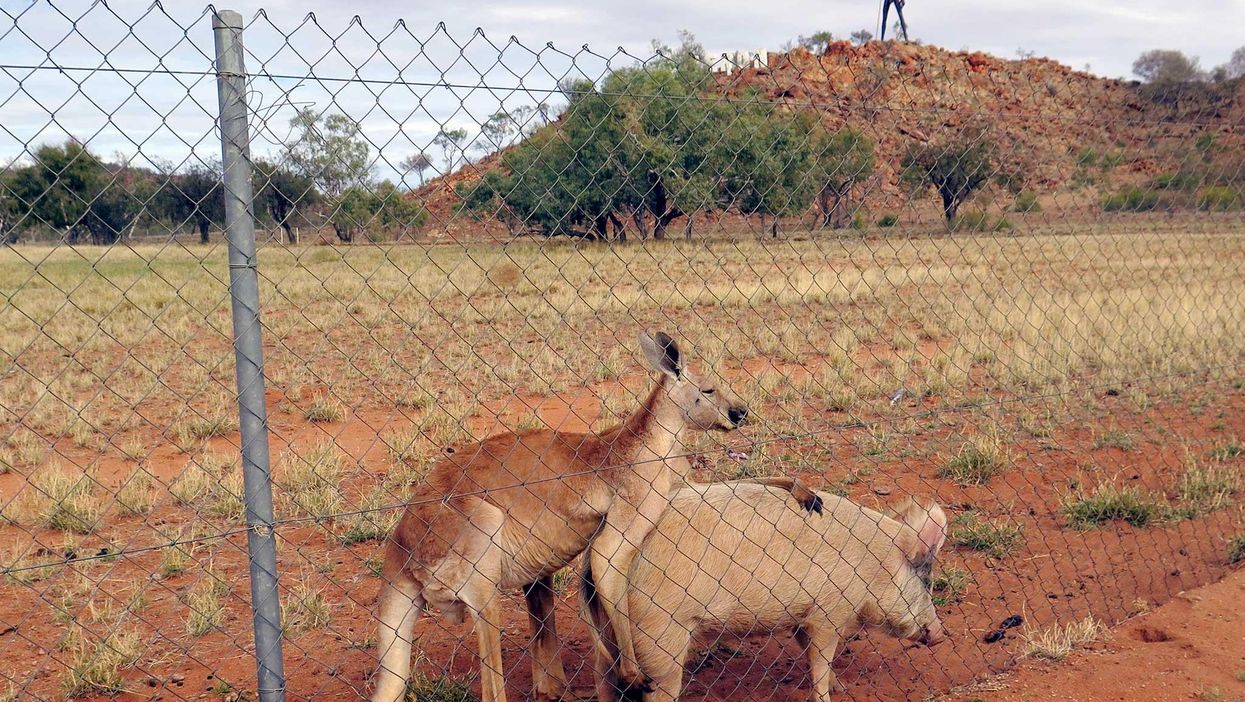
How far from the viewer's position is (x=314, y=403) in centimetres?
998

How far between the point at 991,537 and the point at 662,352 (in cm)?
282

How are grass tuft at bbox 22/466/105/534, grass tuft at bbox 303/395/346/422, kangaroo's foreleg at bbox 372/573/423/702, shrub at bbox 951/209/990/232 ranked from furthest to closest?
1. grass tuft at bbox 303/395/346/422
2. grass tuft at bbox 22/466/105/534
3. shrub at bbox 951/209/990/232
4. kangaroo's foreleg at bbox 372/573/423/702

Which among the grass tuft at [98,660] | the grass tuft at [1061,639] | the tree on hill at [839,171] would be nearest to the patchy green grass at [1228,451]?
the grass tuft at [1061,639]

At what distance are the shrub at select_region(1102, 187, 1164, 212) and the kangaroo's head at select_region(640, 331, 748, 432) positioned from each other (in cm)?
395

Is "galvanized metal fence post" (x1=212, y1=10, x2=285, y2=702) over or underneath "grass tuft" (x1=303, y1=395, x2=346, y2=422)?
over

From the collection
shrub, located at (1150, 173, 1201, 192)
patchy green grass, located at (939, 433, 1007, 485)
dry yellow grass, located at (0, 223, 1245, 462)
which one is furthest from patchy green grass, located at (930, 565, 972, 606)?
shrub, located at (1150, 173, 1201, 192)

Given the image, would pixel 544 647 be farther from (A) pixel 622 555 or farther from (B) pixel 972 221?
(B) pixel 972 221

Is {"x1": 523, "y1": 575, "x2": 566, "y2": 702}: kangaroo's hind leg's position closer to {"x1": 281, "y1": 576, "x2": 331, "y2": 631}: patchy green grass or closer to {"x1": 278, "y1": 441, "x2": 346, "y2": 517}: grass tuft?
{"x1": 281, "y1": 576, "x2": 331, "y2": 631}: patchy green grass

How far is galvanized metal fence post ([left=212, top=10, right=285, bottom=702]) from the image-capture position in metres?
2.86

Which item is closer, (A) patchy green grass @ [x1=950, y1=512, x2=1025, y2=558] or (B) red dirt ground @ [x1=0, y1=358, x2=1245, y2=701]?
(B) red dirt ground @ [x1=0, y1=358, x2=1245, y2=701]

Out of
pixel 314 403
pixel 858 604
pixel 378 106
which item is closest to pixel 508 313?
pixel 314 403

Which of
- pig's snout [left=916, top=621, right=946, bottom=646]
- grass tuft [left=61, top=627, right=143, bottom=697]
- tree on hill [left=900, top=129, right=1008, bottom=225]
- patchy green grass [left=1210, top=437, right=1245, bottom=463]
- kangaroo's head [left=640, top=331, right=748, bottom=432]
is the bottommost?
patchy green grass [left=1210, top=437, right=1245, bottom=463]

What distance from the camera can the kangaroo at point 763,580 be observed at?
4391mm

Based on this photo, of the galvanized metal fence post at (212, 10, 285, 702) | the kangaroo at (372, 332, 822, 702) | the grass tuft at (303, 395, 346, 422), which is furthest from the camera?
the grass tuft at (303, 395, 346, 422)
